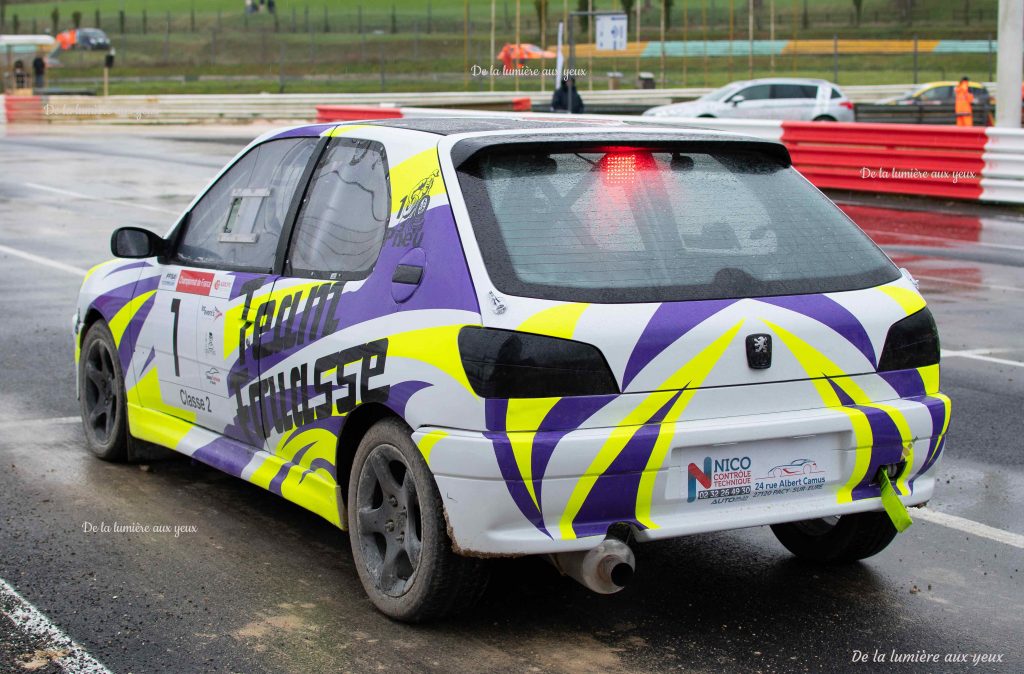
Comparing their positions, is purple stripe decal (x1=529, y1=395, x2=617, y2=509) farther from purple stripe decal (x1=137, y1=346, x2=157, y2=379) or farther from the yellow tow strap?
purple stripe decal (x1=137, y1=346, x2=157, y2=379)

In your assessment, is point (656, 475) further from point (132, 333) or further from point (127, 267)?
point (127, 267)

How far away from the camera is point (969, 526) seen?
580 centimetres

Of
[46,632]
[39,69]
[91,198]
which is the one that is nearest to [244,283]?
[46,632]

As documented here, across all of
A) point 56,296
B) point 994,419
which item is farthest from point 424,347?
point 56,296

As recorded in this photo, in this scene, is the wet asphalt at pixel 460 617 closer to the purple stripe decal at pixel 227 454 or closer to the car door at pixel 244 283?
the purple stripe decal at pixel 227 454

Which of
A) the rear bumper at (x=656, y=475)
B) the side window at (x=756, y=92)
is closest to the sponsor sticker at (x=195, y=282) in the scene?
the rear bumper at (x=656, y=475)

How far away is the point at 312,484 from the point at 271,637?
2.39 ft

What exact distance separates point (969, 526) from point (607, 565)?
7.15ft

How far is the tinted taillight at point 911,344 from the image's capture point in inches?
184

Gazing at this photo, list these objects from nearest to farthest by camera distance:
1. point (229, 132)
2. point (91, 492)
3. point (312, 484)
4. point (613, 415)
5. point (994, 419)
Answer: point (613, 415) → point (312, 484) → point (91, 492) → point (994, 419) → point (229, 132)

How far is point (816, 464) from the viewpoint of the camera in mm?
4535

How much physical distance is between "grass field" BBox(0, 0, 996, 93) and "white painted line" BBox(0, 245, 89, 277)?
40034mm

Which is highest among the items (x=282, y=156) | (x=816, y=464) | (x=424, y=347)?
(x=282, y=156)

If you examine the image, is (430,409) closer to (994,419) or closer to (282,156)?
(282,156)
